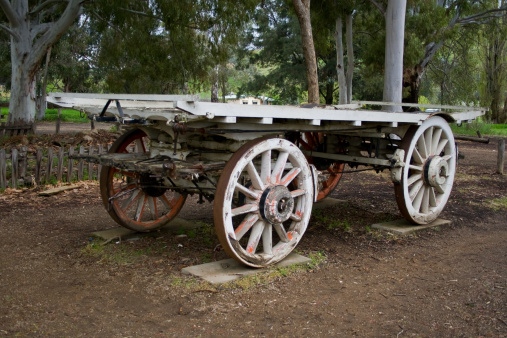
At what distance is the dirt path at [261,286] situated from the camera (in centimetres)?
363

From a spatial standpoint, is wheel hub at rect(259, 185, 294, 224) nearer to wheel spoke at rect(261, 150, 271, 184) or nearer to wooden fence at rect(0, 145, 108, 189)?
wheel spoke at rect(261, 150, 271, 184)

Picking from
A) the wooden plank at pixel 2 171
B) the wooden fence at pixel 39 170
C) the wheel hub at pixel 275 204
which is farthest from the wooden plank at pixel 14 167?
the wheel hub at pixel 275 204

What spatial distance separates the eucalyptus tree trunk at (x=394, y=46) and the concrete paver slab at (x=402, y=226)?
431 cm

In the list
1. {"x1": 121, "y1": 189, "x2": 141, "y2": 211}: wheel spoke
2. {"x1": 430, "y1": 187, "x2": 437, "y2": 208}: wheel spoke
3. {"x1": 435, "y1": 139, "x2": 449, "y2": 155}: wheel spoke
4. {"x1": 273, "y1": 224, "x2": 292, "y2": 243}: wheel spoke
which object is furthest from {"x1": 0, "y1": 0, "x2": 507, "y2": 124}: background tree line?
{"x1": 273, "y1": 224, "x2": 292, "y2": 243}: wheel spoke

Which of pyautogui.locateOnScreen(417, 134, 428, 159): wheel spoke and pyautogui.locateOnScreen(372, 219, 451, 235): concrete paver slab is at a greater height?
pyautogui.locateOnScreen(417, 134, 428, 159): wheel spoke

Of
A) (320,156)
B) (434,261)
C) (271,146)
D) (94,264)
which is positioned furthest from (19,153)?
(434,261)

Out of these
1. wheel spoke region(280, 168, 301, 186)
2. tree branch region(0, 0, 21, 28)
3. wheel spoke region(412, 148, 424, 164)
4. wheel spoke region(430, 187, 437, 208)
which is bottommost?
wheel spoke region(430, 187, 437, 208)

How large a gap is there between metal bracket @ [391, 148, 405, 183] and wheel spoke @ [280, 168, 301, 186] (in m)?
1.51

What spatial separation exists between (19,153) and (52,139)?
16.9 feet

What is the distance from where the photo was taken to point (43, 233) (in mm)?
6145

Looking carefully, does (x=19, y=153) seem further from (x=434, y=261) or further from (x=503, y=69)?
(x=503, y=69)

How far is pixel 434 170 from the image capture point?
6109 millimetres

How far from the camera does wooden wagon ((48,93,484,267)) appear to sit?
13.8ft

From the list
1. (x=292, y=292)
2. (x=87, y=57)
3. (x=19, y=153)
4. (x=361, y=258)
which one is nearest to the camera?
(x=292, y=292)
